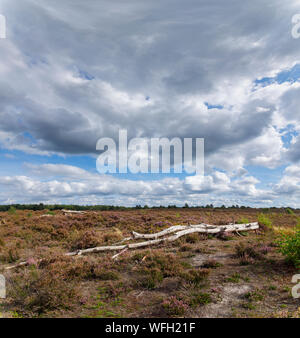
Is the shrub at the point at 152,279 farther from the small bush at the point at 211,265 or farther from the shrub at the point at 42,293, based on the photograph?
the shrub at the point at 42,293

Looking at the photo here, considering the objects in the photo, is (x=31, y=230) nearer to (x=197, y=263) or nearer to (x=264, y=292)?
(x=197, y=263)

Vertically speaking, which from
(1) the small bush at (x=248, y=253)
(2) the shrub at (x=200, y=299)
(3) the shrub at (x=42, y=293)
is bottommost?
(3) the shrub at (x=42, y=293)

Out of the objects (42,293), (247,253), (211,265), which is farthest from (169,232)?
(42,293)

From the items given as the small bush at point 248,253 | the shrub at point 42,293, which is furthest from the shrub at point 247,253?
the shrub at point 42,293

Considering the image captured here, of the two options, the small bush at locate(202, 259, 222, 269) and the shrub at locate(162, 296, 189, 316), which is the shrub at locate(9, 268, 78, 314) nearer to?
the shrub at locate(162, 296, 189, 316)

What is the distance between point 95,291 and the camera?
7.73m

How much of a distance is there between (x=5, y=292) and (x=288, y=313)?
29.4 feet

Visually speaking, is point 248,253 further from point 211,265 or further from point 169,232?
point 169,232

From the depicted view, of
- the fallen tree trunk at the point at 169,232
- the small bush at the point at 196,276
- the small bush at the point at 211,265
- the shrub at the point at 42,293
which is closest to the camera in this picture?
the shrub at the point at 42,293

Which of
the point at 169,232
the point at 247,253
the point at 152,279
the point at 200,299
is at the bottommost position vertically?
the point at 152,279

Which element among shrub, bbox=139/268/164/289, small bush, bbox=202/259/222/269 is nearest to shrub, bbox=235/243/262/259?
small bush, bbox=202/259/222/269

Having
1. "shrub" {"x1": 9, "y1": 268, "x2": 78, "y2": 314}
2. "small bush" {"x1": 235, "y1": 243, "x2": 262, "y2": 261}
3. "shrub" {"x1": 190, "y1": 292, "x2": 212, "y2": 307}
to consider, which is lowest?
"shrub" {"x1": 9, "y1": 268, "x2": 78, "y2": 314}

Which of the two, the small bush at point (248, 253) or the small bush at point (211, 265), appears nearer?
the small bush at point (211, 265)
